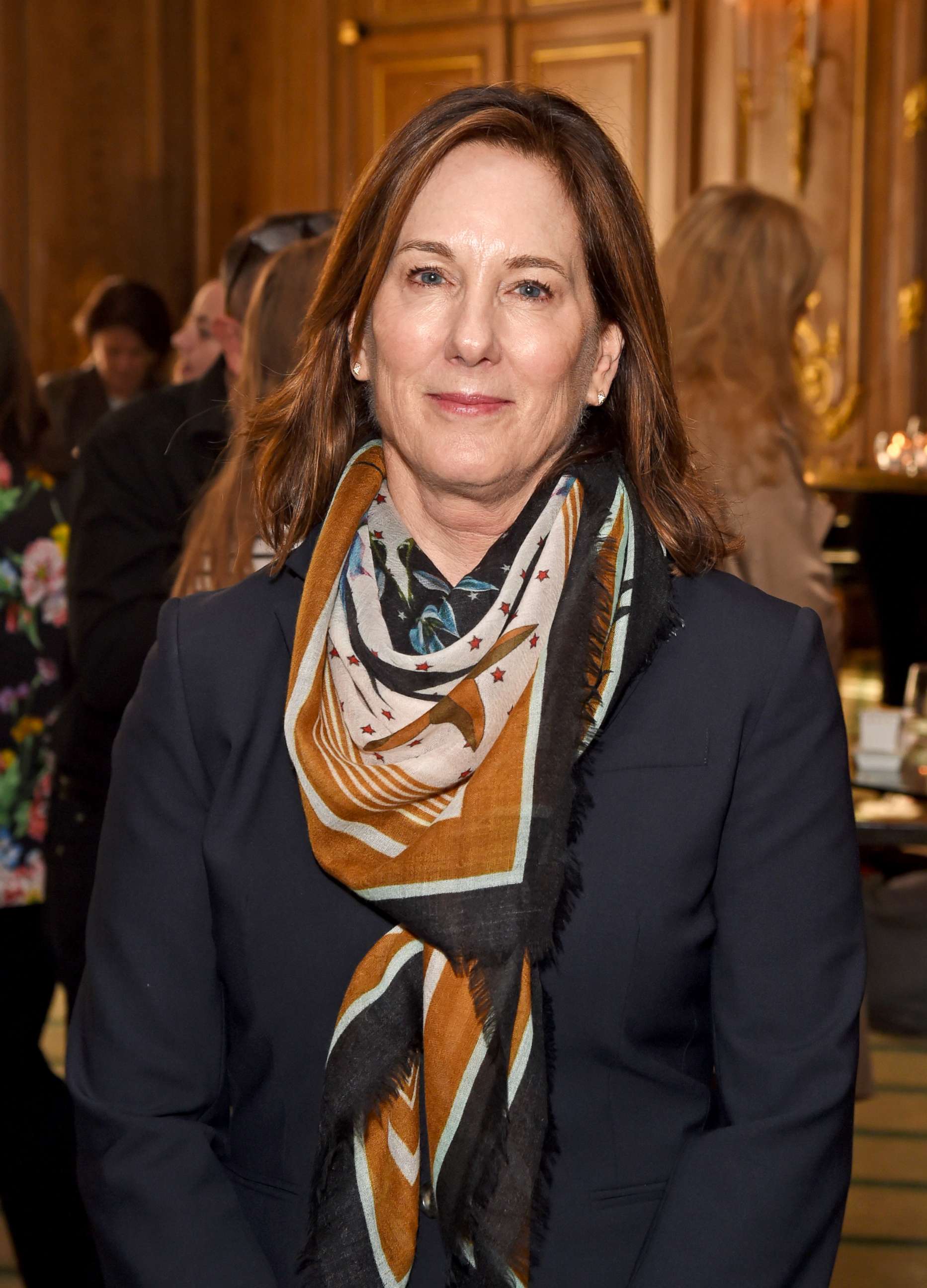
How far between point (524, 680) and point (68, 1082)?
578 millimetres

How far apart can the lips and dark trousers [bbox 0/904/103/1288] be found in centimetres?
139

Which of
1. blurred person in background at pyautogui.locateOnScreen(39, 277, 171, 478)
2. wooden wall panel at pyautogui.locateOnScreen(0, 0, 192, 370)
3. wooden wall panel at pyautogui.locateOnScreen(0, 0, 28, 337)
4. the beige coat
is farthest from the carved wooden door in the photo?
the beige coat

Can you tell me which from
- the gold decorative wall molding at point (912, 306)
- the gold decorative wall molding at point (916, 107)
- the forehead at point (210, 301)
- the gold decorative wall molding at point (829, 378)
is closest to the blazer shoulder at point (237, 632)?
the forehead at point (210, 301)

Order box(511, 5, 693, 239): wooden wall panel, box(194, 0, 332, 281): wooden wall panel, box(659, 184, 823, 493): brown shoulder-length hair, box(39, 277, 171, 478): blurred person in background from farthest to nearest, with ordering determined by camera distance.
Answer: box(194, 0, 332, 281): wooden wall panel → box(511, 5, 693, 239): wooden wall panel → box(39, 277, 171, 478): blurred person in background → box(659, 184, 823, 493): brown shoulder-length hair

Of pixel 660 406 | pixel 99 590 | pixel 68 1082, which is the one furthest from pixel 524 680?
pixel 99 590

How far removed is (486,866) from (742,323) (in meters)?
1.87

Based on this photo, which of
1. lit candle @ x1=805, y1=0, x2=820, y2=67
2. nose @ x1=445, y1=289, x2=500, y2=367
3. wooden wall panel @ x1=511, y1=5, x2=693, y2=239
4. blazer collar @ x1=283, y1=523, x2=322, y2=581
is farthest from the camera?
wooden wall panel @ x1=511, y1=5, x2=693, y2=239

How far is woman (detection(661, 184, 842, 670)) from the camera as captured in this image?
2.86m

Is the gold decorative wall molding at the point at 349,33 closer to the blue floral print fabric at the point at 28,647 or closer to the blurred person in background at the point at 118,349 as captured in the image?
the blurred person in background at the point at 118,349

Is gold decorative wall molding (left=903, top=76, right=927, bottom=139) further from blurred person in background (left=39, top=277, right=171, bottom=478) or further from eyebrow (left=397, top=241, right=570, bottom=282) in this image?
eyebrow (left=397, top=241, right=570, bottom=282)

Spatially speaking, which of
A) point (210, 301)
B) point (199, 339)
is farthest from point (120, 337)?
point (210, 301)

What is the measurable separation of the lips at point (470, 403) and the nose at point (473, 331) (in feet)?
0.10

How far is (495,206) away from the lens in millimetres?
1418

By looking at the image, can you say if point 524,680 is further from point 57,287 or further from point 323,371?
point 57,287
